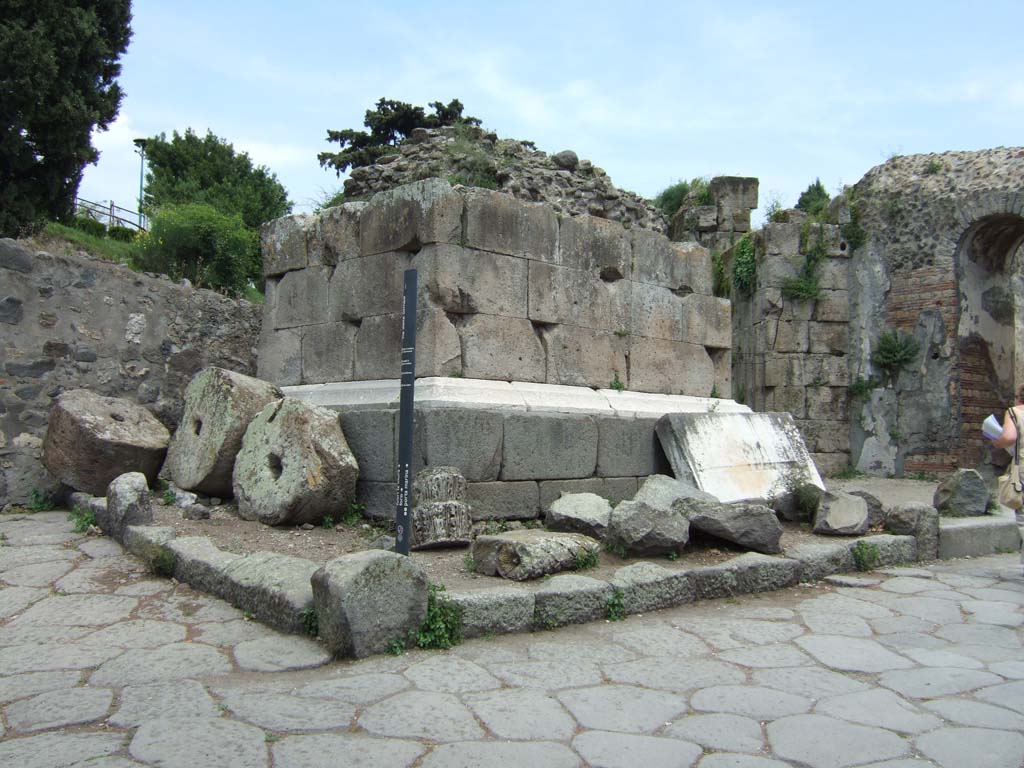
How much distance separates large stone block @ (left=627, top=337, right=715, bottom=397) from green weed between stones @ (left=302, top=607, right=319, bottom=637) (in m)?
3.87

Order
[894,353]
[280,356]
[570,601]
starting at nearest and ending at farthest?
[570,601], [280,356], [894,353]

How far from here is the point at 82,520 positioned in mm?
5504

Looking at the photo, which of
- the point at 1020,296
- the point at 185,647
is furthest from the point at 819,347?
the point at 185,647

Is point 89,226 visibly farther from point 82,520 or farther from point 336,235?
point 82,520

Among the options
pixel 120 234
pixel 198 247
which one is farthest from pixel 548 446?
pixel 120 234

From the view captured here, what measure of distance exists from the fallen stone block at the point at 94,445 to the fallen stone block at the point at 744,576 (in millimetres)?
3991

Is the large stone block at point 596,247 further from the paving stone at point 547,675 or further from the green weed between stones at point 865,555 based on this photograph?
the paving stone at point 547,675

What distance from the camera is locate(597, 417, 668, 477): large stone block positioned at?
6.30 meters

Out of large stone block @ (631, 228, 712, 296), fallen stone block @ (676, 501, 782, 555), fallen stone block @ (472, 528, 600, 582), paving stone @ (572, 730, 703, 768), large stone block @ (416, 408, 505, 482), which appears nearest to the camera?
paving stone @ (572, 730, 703, 768)

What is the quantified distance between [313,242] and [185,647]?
388cm

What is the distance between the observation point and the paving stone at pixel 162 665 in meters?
3.15

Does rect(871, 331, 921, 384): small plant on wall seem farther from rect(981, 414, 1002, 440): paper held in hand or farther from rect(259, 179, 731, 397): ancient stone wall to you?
rect(981, 414, 1002, 440): paper held in hand

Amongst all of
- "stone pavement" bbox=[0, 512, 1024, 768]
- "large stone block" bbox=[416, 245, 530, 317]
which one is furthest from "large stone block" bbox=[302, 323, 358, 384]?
"stone pavement" bbox=[0, 512, 1024, 768]

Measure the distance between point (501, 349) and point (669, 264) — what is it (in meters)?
2.13
